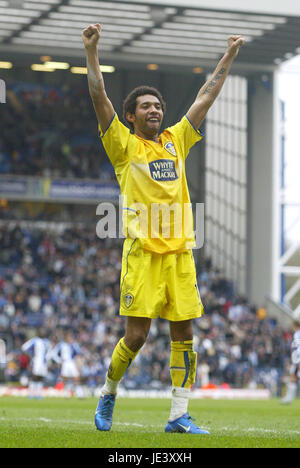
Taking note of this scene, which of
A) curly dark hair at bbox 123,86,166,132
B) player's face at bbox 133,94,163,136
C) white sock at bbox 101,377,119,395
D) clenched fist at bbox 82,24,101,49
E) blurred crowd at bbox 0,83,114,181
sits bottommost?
white sock at bbox 101,377,119,395

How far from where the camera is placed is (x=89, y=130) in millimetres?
43344

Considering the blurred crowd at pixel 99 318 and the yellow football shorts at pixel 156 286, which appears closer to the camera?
the yellow football shorts at pixel 156 286

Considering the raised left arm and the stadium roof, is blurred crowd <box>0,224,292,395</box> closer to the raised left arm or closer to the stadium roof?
the stadium roof

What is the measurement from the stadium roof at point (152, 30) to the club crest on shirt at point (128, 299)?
23.5m

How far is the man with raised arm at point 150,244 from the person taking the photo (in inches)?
257

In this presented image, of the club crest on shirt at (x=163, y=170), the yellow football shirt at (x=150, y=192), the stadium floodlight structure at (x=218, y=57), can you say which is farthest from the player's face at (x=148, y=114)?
the stadium floodlight structure at (x=218, y=57)

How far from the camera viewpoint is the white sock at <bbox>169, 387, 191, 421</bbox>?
662cm

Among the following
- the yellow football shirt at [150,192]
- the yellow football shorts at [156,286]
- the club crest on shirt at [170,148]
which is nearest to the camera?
the yellow football shorts at [156,286]

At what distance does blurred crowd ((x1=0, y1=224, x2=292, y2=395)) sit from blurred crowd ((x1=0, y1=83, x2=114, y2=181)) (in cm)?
312

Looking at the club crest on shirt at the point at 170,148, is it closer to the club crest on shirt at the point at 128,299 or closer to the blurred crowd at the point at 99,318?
the club crest on shirt at the point at 128,299

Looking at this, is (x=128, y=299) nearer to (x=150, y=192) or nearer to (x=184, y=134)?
(x=150, y=192)

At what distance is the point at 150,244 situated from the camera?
6.54 meters

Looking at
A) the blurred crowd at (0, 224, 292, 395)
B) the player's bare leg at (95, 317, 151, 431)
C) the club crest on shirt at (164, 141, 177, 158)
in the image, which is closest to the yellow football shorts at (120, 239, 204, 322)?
the player's bare leg at (95, 317, 151, 431)
